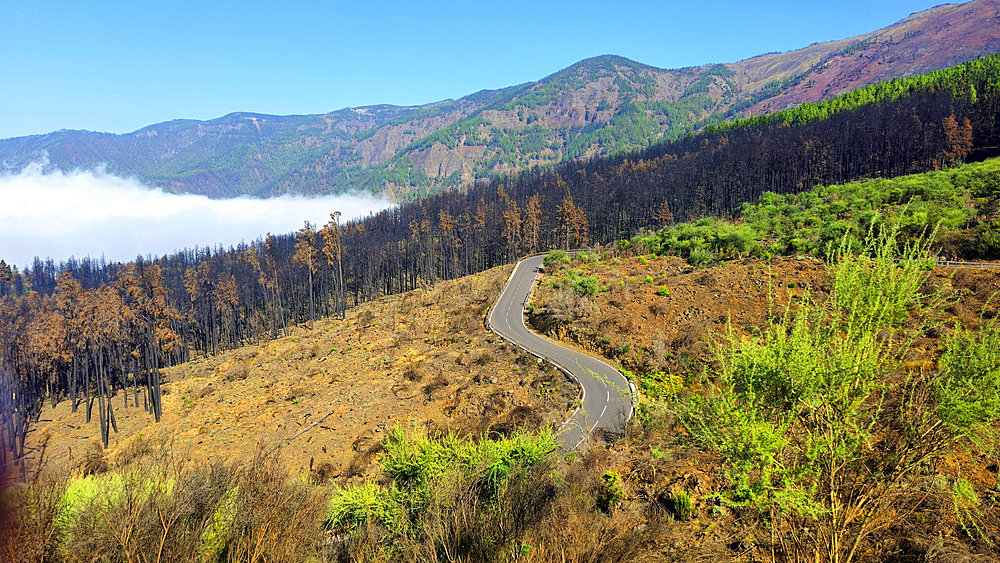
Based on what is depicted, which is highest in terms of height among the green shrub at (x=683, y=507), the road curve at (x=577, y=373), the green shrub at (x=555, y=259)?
the green shrub at (x=555, y=259)

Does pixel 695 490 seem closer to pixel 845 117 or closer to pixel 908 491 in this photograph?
pixel 908 491

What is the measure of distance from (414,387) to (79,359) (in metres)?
49.7

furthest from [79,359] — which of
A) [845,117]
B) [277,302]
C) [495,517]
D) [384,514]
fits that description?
[845,117]

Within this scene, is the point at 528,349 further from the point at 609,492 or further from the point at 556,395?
the point at 609,492

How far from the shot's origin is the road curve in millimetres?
20500

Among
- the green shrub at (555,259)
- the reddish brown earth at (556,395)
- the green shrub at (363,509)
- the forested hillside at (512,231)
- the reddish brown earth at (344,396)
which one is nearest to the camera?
the reddish brown earth at (556,395)

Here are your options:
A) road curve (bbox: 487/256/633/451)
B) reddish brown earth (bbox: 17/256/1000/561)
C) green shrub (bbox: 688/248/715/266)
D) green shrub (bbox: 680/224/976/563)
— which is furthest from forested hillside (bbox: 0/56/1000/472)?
green shrub (bbox: 680/224/976/563)

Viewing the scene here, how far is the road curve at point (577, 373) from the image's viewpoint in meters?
20.5

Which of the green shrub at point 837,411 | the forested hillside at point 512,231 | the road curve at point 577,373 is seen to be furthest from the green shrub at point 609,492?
the forested hillside at point 512,231

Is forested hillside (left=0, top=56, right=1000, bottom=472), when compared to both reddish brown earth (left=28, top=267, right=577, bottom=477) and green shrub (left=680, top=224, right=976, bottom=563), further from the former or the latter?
green shrub (left=680, top=224, right=976, bottom=563)

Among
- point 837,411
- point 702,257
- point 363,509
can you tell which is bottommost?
point 363,509

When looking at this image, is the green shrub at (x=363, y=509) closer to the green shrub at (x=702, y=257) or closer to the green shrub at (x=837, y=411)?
the green shrub at (x=837, y=411)

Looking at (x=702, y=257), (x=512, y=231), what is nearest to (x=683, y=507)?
(x=702, y=257)

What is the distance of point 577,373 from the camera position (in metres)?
28.2
